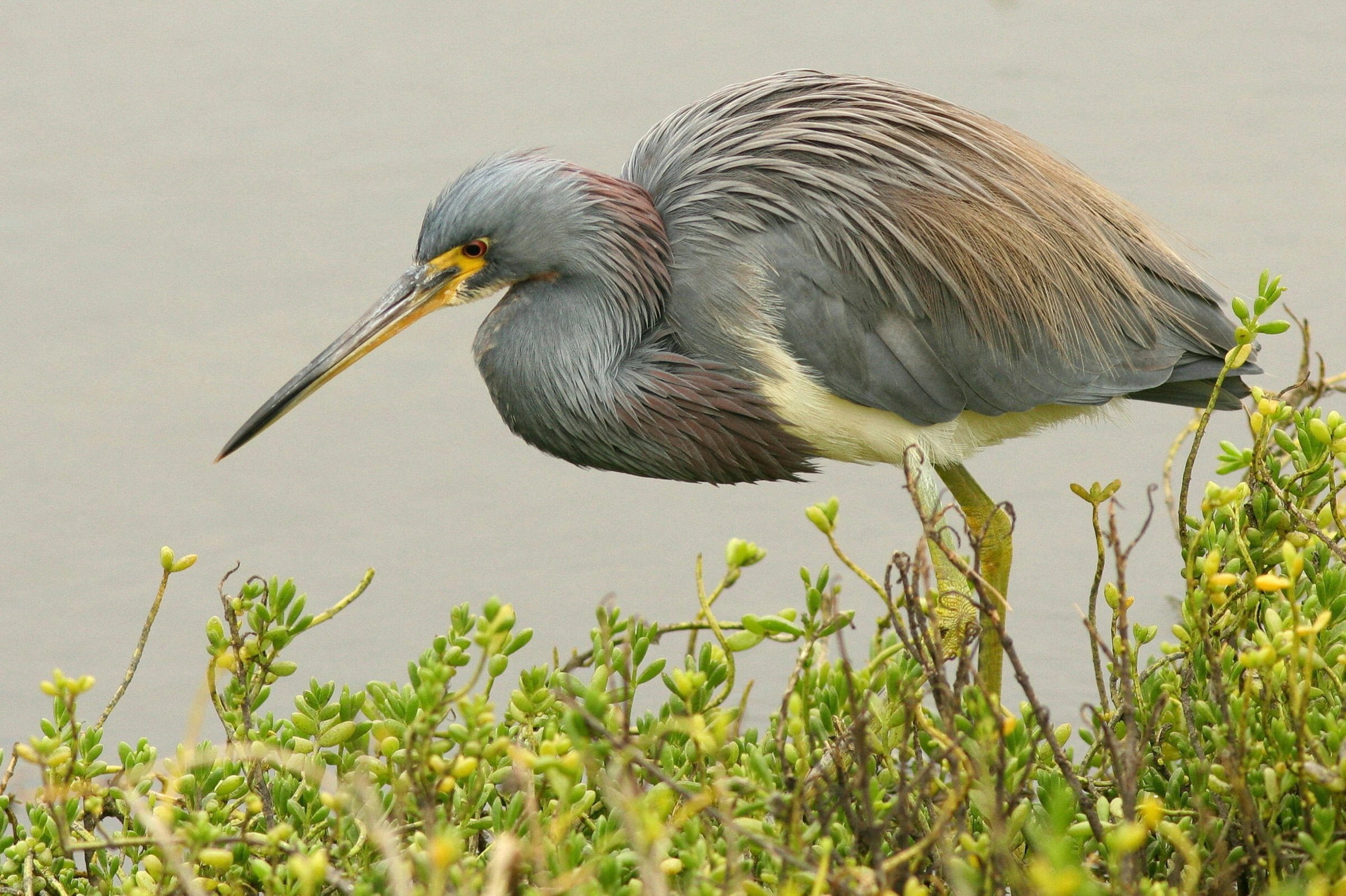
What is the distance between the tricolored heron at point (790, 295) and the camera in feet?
12.4

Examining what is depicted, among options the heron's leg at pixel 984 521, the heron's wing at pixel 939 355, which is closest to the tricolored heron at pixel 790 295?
the heron's wing at pixel 939 355

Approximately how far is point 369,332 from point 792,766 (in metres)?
1.77

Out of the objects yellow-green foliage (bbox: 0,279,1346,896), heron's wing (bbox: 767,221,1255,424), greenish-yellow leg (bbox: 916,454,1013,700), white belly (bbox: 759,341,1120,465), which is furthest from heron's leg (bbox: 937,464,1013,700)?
yellow-green foliage (bbox: 0,279,1346,896)

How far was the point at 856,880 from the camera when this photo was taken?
1961mm

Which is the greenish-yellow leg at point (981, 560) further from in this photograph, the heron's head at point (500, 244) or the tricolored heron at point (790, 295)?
the heron's head at point (500, 244)

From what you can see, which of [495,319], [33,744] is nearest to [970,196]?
[495,319]

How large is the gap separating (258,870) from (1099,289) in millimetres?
2669

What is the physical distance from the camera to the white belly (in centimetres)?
383

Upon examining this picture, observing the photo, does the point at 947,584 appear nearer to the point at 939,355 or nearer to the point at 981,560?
the point at 981,560

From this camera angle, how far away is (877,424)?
3961 millimetres

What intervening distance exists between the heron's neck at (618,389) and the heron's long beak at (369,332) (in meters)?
0.21

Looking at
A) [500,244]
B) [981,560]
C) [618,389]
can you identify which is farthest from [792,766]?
[981,560]

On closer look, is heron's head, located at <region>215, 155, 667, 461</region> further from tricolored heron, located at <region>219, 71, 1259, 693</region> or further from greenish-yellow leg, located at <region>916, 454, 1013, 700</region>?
greenish-yellow leg, located at <region>916, 454, 1013, 700</region>

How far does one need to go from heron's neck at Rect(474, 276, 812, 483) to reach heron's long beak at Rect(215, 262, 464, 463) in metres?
0.21
